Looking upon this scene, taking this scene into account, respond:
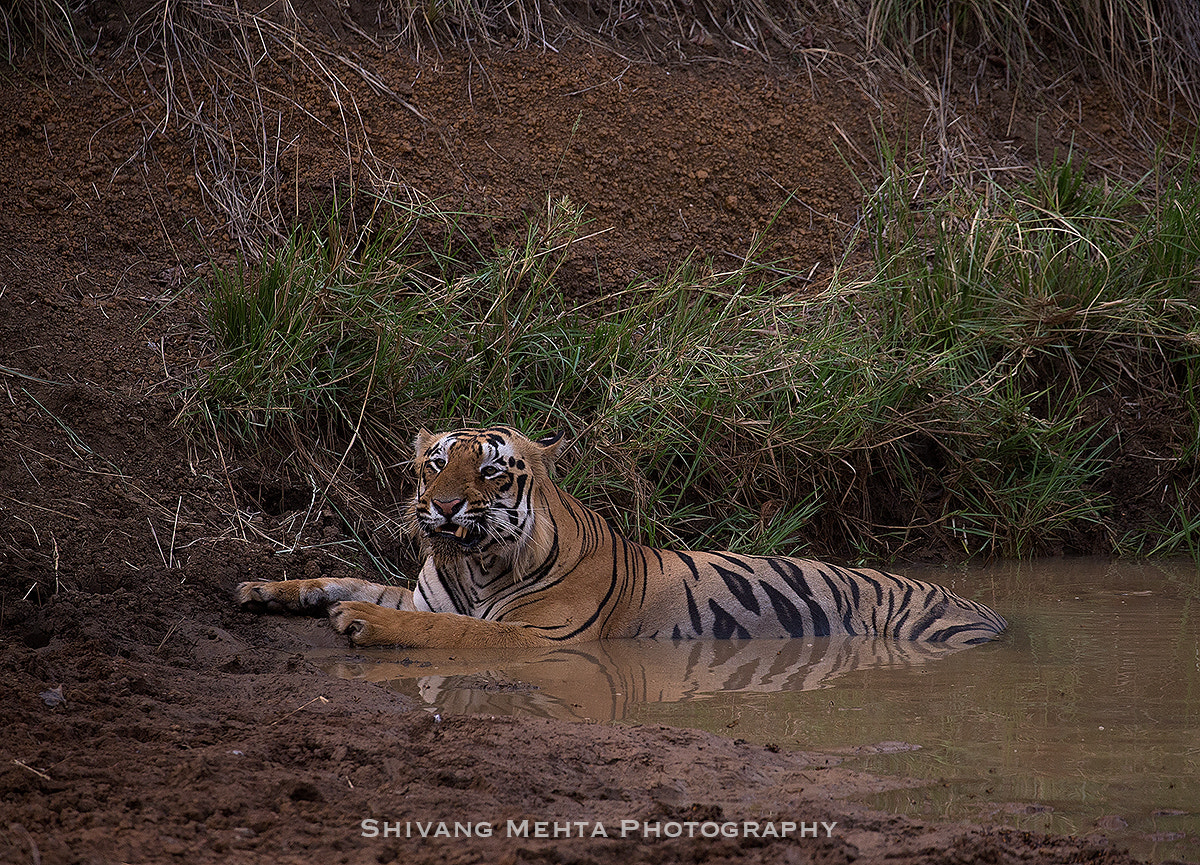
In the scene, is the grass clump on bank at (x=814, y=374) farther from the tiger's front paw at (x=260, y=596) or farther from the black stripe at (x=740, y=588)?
the tiger's front paw at (x=260, y=596)

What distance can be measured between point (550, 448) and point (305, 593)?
1.11 meters

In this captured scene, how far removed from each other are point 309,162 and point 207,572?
3.25 m

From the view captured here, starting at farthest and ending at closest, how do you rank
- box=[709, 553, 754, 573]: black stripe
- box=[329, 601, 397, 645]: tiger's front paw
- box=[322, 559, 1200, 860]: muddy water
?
box=[709, 553, 754, 573]: black stripe
box=[329, 601, 397, 645]: tiger's front paw
box=[322, 559, 1200, 860]: muddy water

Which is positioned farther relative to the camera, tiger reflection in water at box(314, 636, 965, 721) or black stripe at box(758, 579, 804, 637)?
black stripe at box(758, 579, 804, 637)

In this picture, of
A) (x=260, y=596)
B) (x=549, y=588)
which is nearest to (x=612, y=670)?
(x=549, y=588)

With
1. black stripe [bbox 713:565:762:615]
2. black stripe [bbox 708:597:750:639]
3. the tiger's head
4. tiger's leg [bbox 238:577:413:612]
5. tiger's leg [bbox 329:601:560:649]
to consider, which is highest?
the tiger's head

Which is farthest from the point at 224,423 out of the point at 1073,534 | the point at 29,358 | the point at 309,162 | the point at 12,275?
the point at 1073,534

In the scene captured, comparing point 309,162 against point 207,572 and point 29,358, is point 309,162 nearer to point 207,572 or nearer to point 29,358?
point 29,358

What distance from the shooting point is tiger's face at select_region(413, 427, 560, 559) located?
4.27 metres

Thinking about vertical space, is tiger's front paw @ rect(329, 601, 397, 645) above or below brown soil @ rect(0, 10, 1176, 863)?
below

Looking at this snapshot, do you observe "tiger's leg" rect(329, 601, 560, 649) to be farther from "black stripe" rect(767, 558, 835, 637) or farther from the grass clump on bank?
the grass clump on bank

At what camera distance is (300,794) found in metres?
2.39

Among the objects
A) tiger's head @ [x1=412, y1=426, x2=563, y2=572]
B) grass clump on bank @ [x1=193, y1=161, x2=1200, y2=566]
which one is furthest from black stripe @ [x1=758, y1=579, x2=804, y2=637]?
tiger's head @ [x1=412, y1=426, x2=563, y2=572]

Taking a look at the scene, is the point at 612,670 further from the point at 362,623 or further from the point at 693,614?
the point at 362,623
